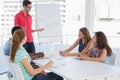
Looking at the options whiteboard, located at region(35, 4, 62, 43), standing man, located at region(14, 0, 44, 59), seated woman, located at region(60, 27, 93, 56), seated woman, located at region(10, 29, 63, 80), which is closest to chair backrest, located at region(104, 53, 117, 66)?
seated woman, located at region(60, 27, 93, 56)

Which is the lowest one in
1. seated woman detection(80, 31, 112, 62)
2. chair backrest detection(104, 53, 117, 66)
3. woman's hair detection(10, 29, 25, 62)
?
chair backrest detection(104, 53, 117, 66)

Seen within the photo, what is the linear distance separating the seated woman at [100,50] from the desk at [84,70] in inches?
6.8

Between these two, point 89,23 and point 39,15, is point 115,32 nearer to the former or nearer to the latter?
point 89,23

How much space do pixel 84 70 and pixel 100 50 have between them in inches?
29.6

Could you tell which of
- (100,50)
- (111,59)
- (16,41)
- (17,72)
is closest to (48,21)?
(100,50)

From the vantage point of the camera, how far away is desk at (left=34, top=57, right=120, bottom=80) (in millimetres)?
2230

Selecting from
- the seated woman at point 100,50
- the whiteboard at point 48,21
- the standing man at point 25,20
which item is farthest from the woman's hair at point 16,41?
the whiteboard at point 48,21

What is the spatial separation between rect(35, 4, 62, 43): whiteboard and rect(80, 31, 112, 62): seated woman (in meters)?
1.58

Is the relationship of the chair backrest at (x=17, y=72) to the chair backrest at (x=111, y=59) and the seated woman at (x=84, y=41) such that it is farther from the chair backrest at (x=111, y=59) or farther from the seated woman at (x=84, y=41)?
the chair backrest at (x=111, y=59)

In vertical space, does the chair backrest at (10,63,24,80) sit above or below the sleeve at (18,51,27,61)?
below

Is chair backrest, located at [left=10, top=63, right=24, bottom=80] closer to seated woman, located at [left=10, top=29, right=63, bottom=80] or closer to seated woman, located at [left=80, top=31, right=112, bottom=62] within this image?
seated woman, located at [left=10, top=29, right=63, bottom=80]

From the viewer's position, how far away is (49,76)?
3018 millimetres

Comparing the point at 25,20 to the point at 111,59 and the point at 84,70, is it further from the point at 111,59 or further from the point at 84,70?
the point at 84,70

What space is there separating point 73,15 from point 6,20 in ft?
5.32
